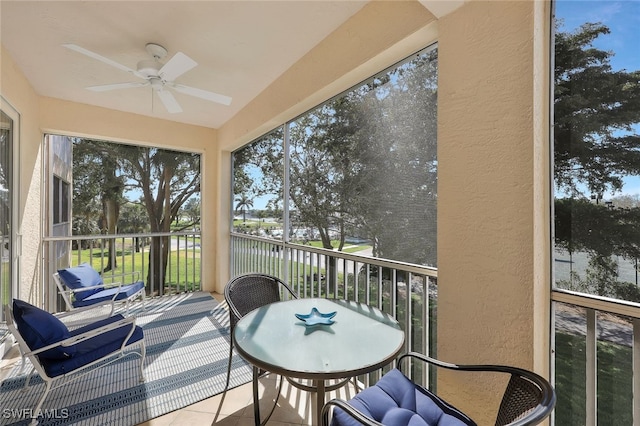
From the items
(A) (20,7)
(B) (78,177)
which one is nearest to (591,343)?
(A) (20,7)

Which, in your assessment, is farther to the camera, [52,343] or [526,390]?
[52,343]

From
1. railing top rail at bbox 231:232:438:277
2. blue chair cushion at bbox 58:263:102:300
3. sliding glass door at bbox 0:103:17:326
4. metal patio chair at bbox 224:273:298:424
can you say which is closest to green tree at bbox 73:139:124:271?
blue chair cushion at bbox 58:263:102:300

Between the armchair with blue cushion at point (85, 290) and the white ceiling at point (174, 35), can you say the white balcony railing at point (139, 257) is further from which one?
the white ceiling at point (174, 35)

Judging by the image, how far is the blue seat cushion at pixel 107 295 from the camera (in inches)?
121

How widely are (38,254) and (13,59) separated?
2.19 m

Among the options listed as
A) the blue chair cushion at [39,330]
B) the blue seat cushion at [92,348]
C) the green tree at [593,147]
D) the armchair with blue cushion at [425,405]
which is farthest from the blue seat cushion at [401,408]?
the blue chair cushion at [39,330]

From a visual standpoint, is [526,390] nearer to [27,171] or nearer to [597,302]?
[597,302]

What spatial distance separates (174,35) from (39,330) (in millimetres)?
2279

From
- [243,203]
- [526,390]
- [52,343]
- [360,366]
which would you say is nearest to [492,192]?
[526,390]

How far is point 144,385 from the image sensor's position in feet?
7.19

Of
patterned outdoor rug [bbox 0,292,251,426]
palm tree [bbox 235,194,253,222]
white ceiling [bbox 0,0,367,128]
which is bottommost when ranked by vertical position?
patterned outdoor rug [bbox 0,292,251,426]

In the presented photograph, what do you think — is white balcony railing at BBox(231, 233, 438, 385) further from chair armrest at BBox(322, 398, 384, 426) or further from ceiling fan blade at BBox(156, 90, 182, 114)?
ceiling fan blade at BBox(156, 90, 182, 114)

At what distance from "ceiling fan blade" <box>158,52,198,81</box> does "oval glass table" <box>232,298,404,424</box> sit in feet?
5.92

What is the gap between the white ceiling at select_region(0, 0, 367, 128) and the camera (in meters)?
1.93
